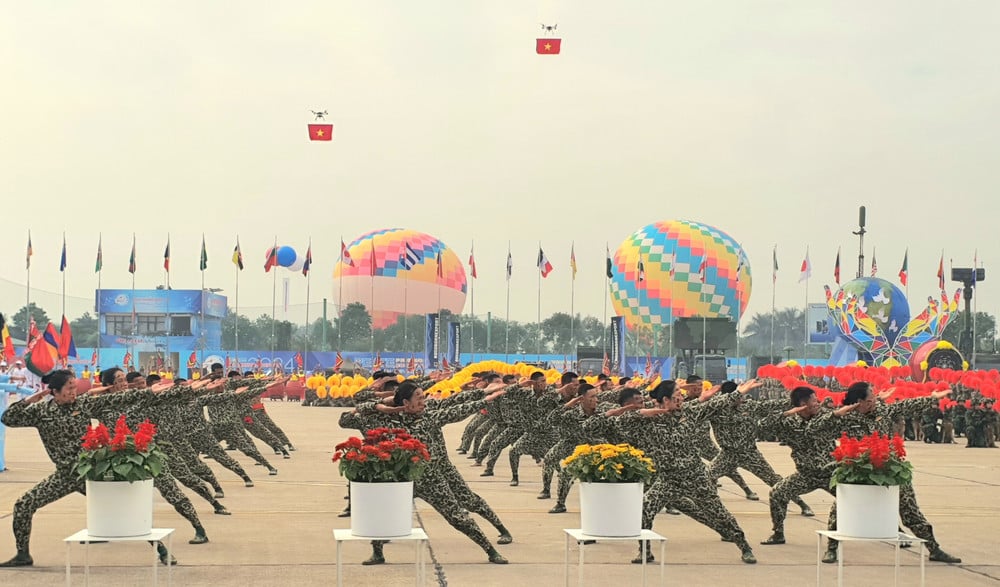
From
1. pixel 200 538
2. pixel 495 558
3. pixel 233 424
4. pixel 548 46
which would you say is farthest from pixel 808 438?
pixel 548 46

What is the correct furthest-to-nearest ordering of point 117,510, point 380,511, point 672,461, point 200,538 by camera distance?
point 200,538, point 672,461, point 117,510, point 380,511

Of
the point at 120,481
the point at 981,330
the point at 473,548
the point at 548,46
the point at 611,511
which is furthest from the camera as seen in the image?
the point at 981,330

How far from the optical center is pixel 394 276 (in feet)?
311

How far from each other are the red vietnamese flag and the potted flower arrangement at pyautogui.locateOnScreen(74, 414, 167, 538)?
25.7m

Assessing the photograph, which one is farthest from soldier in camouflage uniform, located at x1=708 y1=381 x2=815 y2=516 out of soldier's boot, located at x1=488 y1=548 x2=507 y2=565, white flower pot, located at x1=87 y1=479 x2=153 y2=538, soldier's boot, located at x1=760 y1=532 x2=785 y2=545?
white flower pot, located at x1=87 y1=479 x2=153 y2=538

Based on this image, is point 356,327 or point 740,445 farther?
point 356,327

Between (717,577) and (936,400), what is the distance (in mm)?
2538

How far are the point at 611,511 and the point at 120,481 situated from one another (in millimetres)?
3723

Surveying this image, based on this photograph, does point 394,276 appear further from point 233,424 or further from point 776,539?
point 776,539

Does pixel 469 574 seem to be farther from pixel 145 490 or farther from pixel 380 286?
pixel 380 286

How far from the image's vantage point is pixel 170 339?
87875 millimetres

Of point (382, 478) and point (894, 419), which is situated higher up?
point (894, 419)

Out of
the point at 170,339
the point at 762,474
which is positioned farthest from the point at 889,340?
the point at 762,474

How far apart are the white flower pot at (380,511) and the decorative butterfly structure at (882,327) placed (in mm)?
63303
